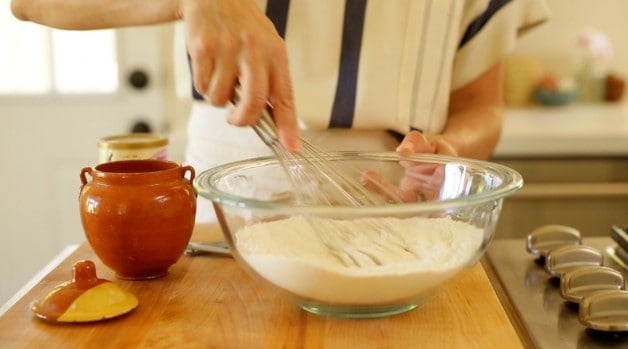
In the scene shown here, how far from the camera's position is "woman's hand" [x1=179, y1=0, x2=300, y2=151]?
0.65 m

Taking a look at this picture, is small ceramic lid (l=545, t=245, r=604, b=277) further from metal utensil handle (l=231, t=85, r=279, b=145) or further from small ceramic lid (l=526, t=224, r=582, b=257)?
metal utensil handle (l=231, t=85, r=279, b=145)

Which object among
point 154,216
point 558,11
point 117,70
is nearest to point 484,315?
point 154,216

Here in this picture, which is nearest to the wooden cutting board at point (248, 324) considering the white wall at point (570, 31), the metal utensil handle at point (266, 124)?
the metal utensil handle at point (266, 124)

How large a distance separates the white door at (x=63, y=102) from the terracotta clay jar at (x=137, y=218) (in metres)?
1.33

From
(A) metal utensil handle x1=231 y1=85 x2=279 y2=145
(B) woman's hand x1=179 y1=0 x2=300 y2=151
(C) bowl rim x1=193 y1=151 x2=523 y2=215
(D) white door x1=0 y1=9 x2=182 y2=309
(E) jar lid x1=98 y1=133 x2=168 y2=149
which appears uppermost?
(B) woman's hand x1=179 y1=0 x2=300 y2=151

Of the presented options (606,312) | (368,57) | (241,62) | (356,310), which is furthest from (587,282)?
(368,57)

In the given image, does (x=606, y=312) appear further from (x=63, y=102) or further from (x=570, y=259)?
(x=63, y=102)

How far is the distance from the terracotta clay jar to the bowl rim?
5 centimetres

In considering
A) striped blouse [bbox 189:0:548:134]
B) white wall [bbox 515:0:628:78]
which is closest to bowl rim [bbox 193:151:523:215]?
striped blouse [bbox 189:0:548:134]

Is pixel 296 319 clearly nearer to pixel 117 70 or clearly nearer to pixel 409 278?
pixel 409 278

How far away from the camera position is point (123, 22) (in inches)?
32.9

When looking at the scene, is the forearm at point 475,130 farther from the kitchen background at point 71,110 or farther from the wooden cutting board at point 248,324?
the kitchen background at point 71,110

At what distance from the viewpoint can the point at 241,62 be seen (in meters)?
0.66

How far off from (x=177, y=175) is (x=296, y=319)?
188 millimetres
